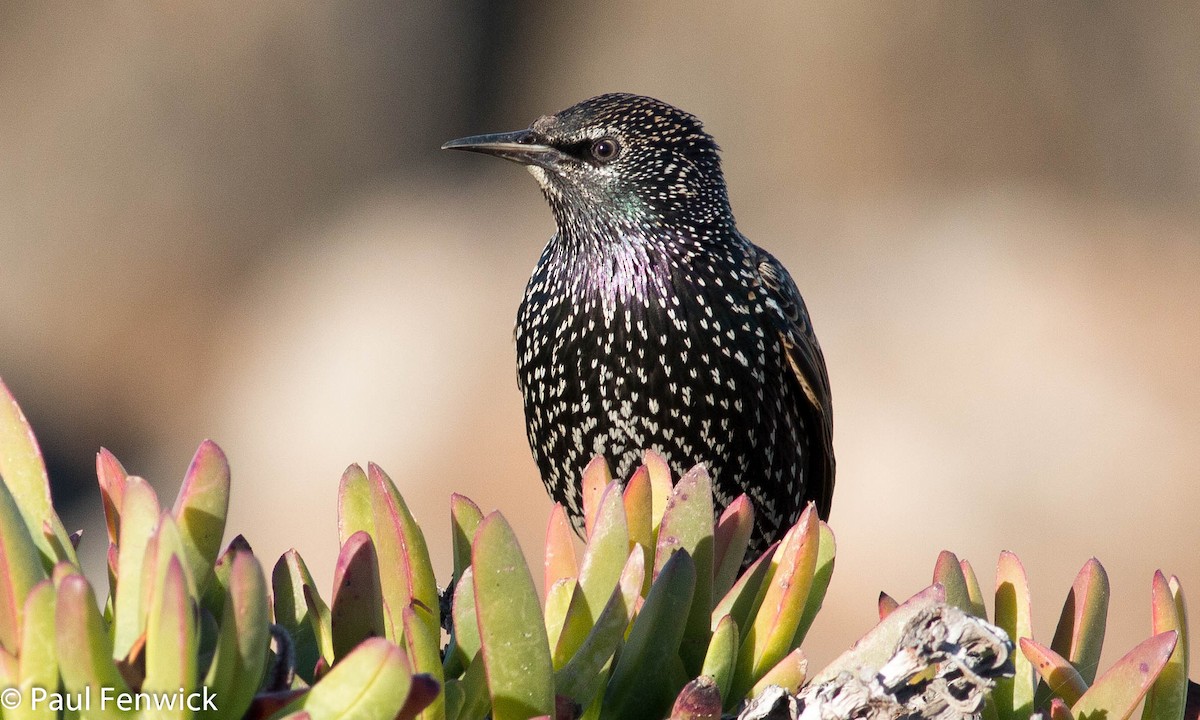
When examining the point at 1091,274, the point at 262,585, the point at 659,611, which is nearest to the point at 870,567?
the point at 1091,274

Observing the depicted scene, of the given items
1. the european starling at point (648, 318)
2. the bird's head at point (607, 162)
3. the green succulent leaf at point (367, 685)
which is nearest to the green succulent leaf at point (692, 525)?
the green succulent leaf at point (367, 685)

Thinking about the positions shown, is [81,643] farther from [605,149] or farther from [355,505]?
[605,149]

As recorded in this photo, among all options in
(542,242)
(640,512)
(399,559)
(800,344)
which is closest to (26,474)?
(399,559)

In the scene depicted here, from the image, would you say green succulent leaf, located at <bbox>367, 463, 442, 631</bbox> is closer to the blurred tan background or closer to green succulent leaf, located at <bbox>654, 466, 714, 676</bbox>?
green succulent leaf, located at <bbox>654, 466, 714, 676</bbox>

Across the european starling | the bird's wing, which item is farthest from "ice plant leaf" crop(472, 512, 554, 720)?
the bird's wing

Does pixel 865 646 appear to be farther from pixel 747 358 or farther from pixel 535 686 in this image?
pixel 747 358
